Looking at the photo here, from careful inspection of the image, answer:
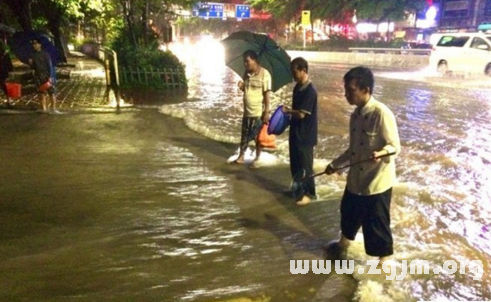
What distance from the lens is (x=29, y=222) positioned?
4.98 meters

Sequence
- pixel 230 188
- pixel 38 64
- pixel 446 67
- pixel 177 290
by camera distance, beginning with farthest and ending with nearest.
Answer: pixel 446 67 < pixel 38 64 < pixel 230 188 < pixel 177 290

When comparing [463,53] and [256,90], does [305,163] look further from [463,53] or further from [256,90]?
[463,53]

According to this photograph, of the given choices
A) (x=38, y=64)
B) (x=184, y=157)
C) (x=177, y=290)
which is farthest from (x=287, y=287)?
(x=38, y=64)

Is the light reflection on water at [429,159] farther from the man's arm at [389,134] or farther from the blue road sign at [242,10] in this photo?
the blue road sign at [242,10]

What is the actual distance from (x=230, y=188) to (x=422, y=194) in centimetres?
270

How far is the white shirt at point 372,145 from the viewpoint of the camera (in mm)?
3707

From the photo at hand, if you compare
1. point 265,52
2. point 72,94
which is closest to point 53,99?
point 72,94

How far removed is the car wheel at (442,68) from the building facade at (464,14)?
15739 millimetres

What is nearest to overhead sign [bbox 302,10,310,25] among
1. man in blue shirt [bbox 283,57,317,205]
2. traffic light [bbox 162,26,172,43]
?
traffic light [bbox 162,26,172,43]

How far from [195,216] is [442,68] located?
21427mm

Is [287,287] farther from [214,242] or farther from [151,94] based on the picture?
[151,94]

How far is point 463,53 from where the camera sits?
21.6m

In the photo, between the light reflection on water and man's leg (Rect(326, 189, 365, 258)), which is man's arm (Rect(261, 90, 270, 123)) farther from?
man's leg (Rect(326, 189, 365, 258))

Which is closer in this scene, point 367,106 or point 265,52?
point 367,106
